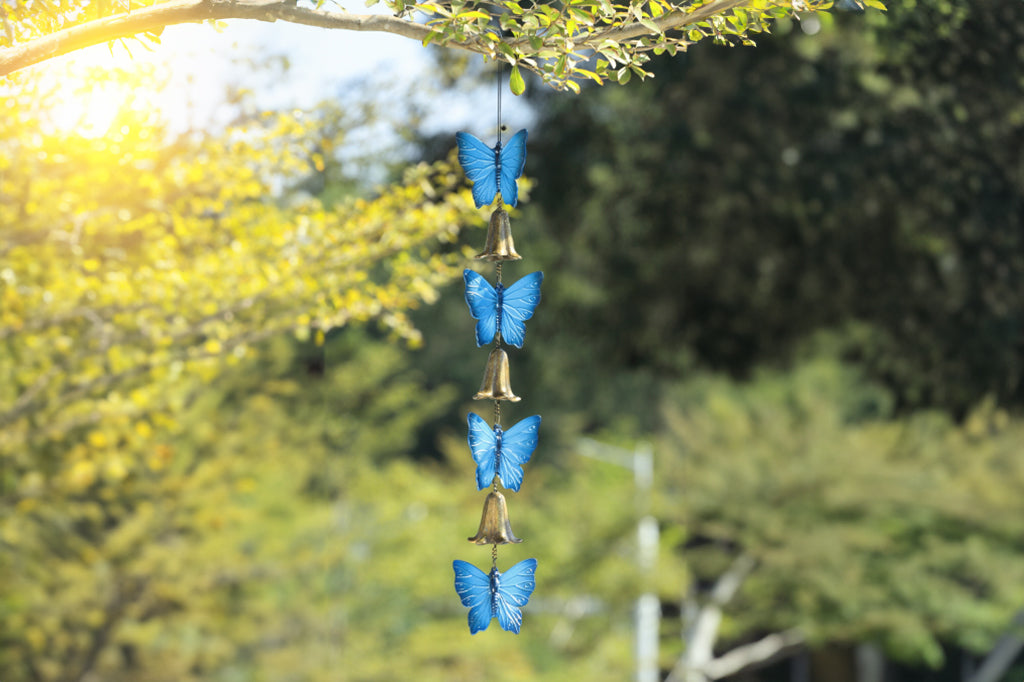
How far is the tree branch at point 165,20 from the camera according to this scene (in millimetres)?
1520

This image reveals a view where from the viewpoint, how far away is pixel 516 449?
155 cm

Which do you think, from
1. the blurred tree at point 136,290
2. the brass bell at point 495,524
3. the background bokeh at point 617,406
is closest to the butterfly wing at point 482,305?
the brass bell at point 495,524

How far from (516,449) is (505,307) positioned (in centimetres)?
23

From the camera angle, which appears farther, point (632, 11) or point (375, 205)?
point (375, 205)

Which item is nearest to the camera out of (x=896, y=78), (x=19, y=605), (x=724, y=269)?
(x=896, y=78)

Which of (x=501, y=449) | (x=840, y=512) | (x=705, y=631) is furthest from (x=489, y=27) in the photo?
(x=705, y=631)

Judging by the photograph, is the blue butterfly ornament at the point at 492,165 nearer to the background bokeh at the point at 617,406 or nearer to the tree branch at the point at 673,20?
the tree branch at the point at 673,20

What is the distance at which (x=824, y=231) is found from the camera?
152 inches

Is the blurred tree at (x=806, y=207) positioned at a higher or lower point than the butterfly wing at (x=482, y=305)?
higher

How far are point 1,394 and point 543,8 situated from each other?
3093mm

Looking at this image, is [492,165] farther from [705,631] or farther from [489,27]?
[705,631]

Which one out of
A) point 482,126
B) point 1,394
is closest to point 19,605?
point 1,394

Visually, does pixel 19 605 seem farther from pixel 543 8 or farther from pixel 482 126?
pixel 543 8

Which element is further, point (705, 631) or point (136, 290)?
point (705, 631)
